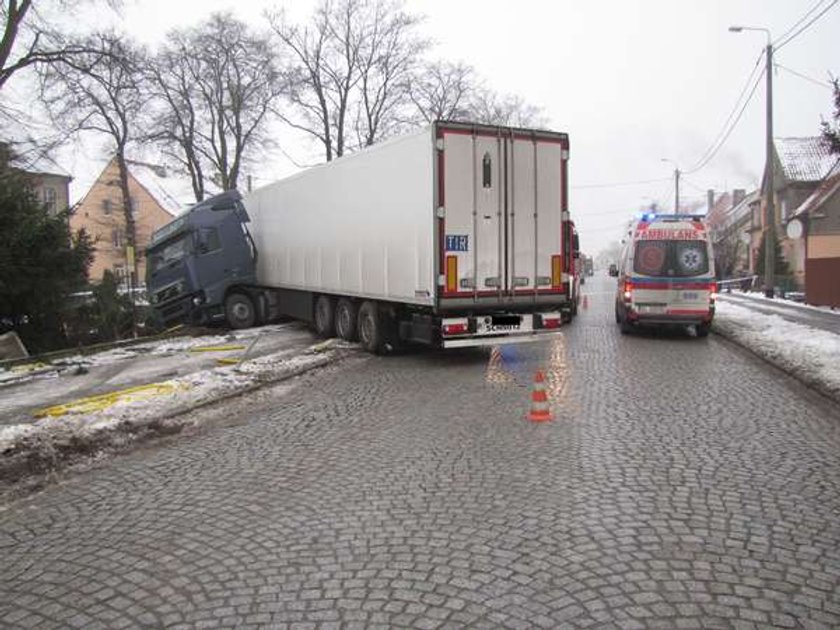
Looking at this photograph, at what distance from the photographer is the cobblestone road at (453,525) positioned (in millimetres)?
3523

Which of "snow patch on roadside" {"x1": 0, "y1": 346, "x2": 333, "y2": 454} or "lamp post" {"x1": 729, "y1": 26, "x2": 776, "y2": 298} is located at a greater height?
"lamp post" {"x1": 729, "y1": 26, "x2": 776, "y2": 298}

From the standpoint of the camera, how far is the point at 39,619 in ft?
11.6

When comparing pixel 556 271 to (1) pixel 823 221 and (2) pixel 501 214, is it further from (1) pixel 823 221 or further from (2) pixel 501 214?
(1) pixel 823 221

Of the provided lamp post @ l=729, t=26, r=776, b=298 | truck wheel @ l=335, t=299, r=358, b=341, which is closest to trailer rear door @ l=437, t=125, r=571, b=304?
truck wheel @ l=335, t=299, r=358, b=341

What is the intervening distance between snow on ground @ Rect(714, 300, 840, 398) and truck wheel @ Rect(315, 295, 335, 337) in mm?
8365

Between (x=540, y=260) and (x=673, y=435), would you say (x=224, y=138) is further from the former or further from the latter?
(x=673, y=435)

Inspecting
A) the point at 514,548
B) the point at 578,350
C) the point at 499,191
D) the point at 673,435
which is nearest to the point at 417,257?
the point at 499,191

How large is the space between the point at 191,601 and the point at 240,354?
10.5m

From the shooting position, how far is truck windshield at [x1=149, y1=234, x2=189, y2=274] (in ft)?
62.3

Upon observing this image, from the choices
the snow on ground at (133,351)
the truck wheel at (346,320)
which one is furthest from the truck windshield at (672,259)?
the snow on ground at (133,351)

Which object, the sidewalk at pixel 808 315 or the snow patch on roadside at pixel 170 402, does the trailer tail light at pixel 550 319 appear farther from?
the sidewalk at pixel 808 315

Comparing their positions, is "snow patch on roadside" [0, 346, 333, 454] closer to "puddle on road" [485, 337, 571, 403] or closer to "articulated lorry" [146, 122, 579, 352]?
"articulated lorry" [146, 122, 579, 352]

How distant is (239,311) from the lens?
19672mm

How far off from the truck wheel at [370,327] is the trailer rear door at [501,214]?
2.27 metres
